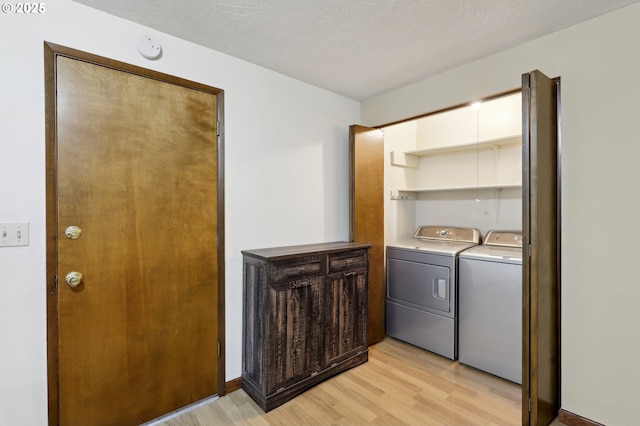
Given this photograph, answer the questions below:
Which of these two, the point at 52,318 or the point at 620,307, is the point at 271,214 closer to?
the point at 52,318

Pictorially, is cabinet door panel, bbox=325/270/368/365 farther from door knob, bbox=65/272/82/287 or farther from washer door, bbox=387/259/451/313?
door knob, bbox=65/272/82/287

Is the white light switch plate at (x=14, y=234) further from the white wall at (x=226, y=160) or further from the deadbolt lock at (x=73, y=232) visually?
the deadbolt lock at (x=73, y=232)

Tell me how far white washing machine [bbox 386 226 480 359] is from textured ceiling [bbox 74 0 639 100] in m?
1.60

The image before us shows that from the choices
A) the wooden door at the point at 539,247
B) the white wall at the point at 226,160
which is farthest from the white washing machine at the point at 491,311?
the white wall at the point at 226,160

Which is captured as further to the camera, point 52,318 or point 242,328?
point 242,328

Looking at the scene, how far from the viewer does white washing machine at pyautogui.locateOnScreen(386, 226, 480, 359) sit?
2586 mm

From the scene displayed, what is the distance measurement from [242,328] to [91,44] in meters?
1.98

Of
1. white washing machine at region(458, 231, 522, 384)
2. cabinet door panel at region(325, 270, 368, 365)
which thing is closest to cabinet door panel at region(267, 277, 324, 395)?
cabinet door panel at region(325, 270, 368, 365)

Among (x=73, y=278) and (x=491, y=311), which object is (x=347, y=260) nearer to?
(x=491, y=311)

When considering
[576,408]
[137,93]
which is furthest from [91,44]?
[576,408]

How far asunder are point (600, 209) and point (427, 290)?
139cm

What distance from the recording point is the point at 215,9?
163 cm

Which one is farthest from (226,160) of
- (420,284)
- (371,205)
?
(420,284)

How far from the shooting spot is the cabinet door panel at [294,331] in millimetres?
1985
